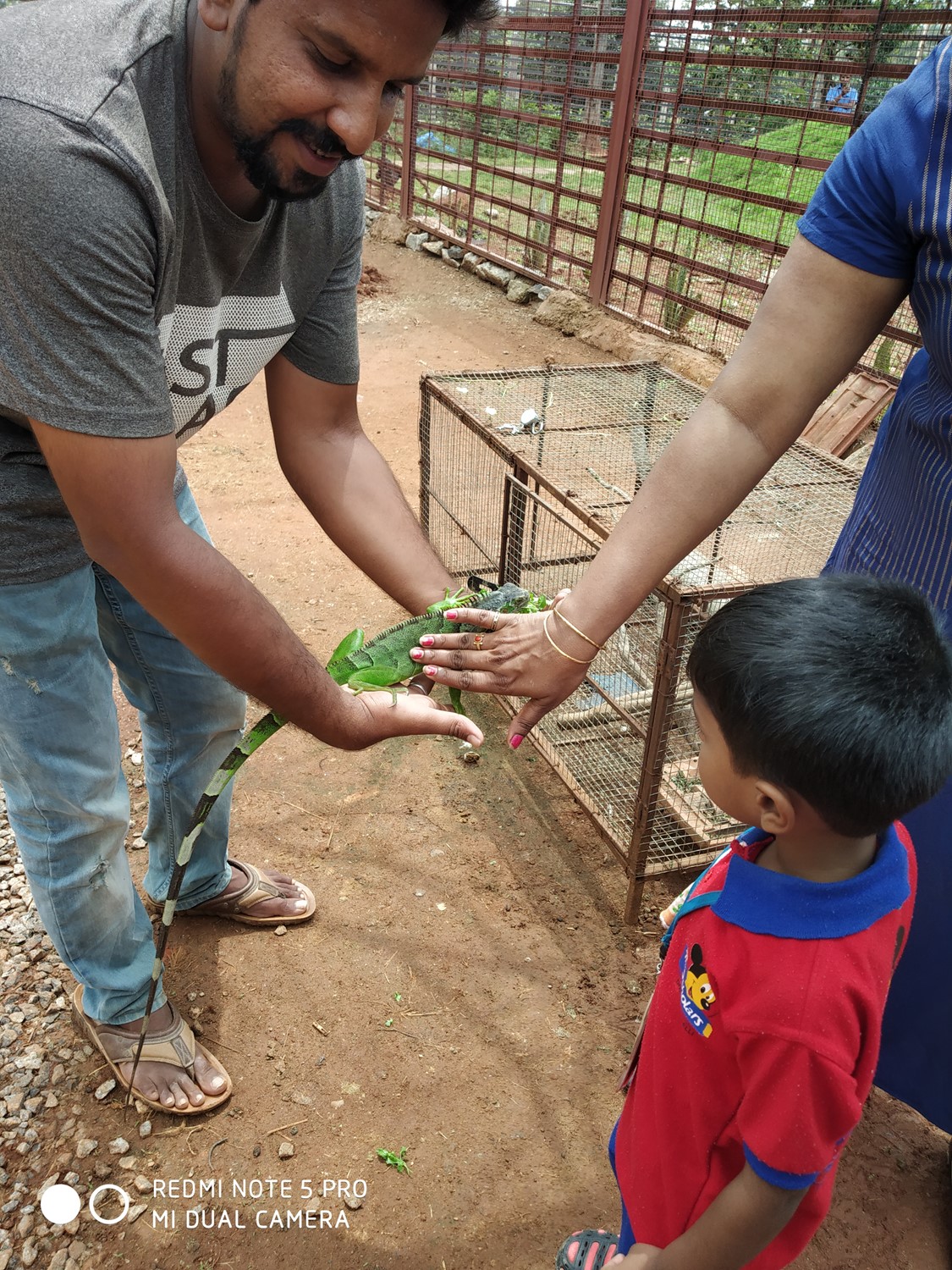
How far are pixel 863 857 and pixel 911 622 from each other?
37 centimetres

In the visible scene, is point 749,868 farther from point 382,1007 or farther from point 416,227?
point 416,227

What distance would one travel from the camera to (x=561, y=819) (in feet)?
12.2

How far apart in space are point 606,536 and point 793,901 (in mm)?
1666

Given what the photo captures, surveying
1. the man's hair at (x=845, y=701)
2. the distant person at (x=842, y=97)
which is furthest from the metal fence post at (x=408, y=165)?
the man's hair at (x=845, y=701)

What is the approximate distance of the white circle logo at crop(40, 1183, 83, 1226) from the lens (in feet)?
7.51

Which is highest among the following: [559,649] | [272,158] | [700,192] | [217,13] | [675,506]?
[217,13]

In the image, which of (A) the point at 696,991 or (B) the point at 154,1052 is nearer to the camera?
(A) the point at 696,991

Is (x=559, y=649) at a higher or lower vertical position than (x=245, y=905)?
higher

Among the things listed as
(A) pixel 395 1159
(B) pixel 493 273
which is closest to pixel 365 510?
(A) pixel 395 1159

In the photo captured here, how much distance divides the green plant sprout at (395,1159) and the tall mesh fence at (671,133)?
231 inches

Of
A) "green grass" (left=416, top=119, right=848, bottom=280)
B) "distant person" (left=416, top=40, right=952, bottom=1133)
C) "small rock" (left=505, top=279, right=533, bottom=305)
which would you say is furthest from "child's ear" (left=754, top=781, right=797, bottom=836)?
"small rock" (left=505, top=279, right=533, bottom=305)

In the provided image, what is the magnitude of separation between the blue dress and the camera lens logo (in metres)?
1.97

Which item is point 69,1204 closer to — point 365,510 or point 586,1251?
point 586,1251

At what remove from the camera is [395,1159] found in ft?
8.04
